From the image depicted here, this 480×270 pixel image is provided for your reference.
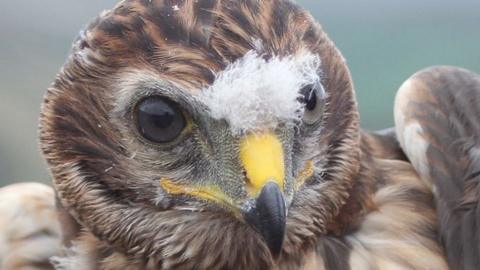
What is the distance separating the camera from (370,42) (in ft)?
8.45

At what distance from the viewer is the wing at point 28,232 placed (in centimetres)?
175

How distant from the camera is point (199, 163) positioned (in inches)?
55.4

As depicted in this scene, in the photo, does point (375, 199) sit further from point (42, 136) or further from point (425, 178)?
point (42, 136)

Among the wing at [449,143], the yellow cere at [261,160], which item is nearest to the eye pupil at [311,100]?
the yellow cere at [261,160]

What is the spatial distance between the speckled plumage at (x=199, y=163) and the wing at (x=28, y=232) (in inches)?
4.2

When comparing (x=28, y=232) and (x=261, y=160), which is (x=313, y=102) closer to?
(x=261, y=160)

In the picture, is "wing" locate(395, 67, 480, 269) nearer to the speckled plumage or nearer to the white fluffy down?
the speckled plumage

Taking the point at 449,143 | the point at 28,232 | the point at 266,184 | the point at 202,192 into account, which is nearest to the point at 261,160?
the point at 266,184

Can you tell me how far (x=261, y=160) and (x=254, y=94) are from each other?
95mm

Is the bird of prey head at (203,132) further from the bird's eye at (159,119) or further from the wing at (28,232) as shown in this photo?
the wing at (28,232)

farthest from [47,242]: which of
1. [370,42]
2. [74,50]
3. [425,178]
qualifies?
[370,42]

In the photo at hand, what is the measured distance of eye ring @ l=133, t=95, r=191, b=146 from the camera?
4.50 feet

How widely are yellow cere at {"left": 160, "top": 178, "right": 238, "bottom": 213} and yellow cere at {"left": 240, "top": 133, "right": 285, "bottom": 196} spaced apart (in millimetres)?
69

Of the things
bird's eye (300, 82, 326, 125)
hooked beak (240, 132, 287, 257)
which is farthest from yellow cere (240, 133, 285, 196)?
bird's eye (300, 82, 326, 125)
